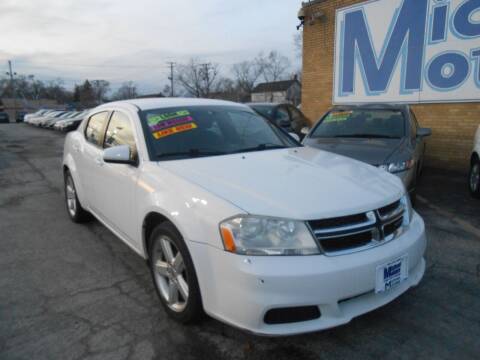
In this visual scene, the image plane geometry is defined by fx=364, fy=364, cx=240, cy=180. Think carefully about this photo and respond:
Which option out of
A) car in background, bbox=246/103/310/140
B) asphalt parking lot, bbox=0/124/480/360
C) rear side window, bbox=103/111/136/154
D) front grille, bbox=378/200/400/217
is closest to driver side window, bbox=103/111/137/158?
rear side window, bbox=103/111/136/154

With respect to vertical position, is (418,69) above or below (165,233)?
above

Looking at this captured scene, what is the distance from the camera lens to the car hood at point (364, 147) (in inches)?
190

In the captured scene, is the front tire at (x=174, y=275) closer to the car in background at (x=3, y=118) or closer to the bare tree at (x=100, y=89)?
the car in background at (x=3, y=118)

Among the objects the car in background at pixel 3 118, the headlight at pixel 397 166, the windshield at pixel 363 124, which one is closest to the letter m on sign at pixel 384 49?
the windshield at pixel 363 124

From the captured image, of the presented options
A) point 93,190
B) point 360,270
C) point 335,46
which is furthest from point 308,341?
point 335,46

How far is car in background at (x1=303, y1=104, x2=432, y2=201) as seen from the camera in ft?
15.7

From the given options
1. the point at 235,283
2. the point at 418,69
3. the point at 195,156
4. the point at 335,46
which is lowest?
the point at 235,283

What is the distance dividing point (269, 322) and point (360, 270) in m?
0.58

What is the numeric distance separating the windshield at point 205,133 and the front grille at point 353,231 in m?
1.26

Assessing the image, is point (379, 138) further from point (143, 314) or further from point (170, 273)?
point (143, 314)

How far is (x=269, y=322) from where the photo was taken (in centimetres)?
201

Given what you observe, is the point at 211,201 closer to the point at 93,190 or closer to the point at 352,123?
the point at 93,190

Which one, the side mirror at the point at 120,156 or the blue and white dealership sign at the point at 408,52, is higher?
the blue and white dealership sign at the point at 408,52

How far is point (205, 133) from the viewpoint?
3229 mm
